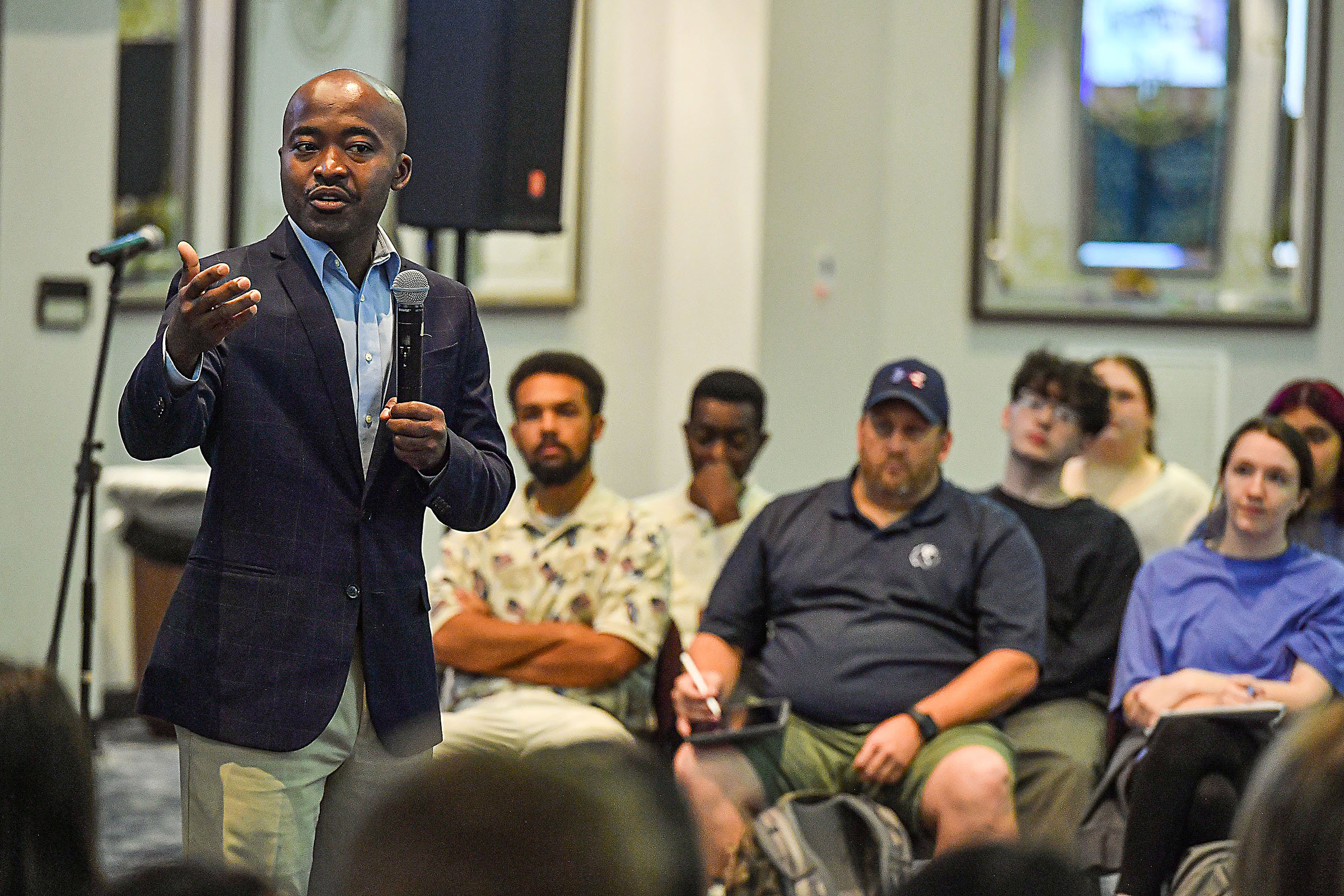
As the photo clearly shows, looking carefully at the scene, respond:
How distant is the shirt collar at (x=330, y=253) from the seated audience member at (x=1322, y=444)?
245 centimetres

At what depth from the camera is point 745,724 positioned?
312cm

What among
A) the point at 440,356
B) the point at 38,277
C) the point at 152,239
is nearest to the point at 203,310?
the point at 440,356

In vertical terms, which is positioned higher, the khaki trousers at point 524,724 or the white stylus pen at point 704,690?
the white stylus pen at point 704,690

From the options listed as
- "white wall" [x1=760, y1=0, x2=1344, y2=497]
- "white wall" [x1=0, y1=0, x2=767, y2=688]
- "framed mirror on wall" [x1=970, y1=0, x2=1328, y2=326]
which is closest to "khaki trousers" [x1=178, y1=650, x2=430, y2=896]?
"white wall" [x1=0, y1=0, x2=767, y2=688]

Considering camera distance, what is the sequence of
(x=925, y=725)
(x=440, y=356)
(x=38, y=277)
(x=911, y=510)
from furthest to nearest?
(x=38, y=277), (x=911, y=510), (x=925, y=725), (x=440, y=356)

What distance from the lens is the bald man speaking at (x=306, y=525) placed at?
1.65 meters

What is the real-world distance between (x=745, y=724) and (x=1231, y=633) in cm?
95

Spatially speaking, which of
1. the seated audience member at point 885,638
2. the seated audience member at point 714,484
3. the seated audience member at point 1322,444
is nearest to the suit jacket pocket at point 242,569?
the seated audience member at point 885,638

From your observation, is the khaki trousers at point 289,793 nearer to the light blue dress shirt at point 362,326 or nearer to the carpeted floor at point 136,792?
the light blue dress shirt at point 362,326

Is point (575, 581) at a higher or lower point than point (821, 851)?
higher

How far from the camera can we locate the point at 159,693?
167cm

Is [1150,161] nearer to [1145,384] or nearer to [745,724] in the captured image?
[1145,384]

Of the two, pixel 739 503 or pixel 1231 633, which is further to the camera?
pixel 739 503

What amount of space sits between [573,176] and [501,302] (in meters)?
0.47
